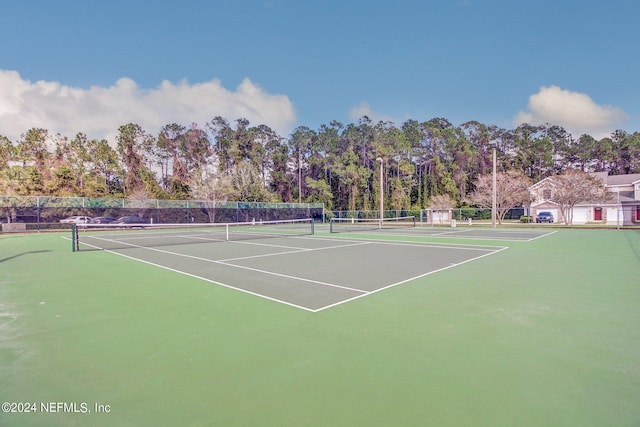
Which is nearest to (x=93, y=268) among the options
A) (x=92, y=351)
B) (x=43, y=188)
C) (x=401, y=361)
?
(x=92, y=351)

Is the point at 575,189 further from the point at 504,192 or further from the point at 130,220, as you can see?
the point at 130,220

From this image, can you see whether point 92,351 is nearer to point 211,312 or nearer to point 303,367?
point 211,312

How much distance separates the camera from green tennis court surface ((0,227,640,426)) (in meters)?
2.49

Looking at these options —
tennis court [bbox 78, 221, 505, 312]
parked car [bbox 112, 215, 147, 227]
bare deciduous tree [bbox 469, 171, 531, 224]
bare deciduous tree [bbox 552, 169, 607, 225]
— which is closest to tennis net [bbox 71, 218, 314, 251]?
parked car [bbox 112, 215, 147, 227]

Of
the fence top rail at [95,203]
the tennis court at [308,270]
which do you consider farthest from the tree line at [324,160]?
Answer: the tennis court at [308,270]

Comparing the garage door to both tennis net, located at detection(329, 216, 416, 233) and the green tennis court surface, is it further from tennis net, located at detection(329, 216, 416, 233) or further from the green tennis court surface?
the green tennis court surface

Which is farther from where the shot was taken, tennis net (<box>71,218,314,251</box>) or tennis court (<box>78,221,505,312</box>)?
tennis net (<box>71,218,314,251</box>)

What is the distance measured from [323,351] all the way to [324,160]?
5301 centimetres

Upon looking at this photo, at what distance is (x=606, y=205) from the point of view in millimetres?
40469

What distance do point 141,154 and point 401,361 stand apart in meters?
50.6

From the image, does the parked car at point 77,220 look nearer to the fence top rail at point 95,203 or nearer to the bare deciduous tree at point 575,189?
the fence top rail at point 95,203

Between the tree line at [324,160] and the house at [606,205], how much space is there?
4.59 metres

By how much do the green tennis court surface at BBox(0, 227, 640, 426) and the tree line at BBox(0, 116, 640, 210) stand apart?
3475 centimetres

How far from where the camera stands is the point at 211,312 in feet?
15.9
